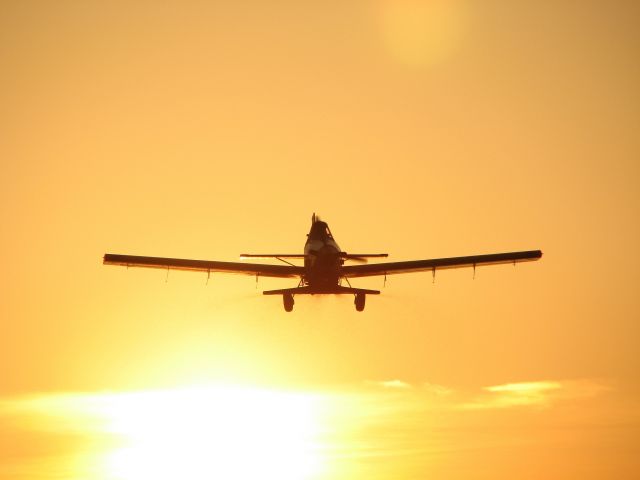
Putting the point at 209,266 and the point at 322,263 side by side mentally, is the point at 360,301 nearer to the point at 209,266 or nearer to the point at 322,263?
the point at 322,263

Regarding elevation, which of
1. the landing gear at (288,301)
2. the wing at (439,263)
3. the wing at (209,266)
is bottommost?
the landing gear at (288,301)

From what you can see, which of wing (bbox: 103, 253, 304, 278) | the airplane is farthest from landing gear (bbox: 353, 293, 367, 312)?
wing (bbox: 103, 253, 304, 278)

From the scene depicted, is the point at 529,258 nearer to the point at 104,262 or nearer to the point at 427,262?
the point at 427,262

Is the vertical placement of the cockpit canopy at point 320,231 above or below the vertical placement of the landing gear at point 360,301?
above

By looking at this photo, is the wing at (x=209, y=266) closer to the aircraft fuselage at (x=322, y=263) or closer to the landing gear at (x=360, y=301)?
the aircraft fuselage at (x=322, y=263)

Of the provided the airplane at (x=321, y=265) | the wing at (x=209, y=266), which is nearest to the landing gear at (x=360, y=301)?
the airplane at (x=321, y=265)

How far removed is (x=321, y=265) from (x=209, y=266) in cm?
737

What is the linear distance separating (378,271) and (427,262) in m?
3.09

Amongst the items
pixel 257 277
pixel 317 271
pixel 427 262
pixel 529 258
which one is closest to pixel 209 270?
pixel 257 277

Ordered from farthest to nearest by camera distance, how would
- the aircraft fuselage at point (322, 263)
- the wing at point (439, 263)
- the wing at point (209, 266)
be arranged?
the wing at point (439, 263) < the wing at point (209, 266) < the aircraft fuselage at point (322, 263)

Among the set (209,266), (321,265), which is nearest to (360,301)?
(321,265)

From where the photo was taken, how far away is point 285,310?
6531cm

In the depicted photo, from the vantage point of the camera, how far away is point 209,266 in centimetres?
6650

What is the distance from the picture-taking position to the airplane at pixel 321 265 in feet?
210
